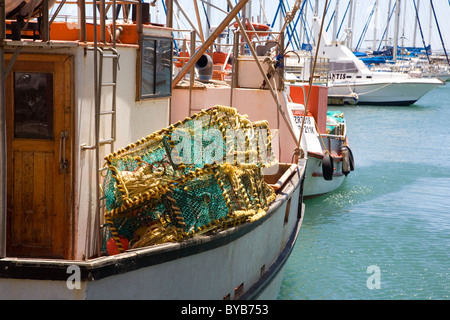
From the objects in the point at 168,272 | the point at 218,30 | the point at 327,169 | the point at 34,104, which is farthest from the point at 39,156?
the point at 327,169

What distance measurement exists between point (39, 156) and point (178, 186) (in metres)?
1.28

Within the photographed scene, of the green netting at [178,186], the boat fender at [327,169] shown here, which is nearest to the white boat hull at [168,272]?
the green netting at [178,186]

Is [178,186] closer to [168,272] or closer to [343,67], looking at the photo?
[168,272]

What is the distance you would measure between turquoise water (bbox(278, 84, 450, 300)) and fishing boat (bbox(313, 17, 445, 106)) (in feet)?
79.0

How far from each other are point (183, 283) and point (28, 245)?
149 cm

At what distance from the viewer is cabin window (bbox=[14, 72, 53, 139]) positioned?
5672mm

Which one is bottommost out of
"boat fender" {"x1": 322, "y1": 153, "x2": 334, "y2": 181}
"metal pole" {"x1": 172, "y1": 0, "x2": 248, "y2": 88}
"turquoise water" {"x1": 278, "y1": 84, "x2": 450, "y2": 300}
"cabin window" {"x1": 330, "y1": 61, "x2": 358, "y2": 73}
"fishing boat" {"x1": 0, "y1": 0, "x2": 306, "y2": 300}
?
"turquoise water" {"x1": 278, "y1": 84, "x2": 450, "y2": 300}

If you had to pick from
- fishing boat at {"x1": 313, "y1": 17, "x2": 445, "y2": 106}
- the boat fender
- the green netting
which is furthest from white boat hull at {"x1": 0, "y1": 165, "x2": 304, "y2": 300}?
fishing boat at {"x1": 313, "y1": 17, "x2": 445, "y2": 106}

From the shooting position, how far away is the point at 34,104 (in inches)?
224

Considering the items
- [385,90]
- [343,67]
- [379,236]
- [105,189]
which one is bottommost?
[379,236]

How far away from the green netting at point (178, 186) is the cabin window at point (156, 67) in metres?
0.84

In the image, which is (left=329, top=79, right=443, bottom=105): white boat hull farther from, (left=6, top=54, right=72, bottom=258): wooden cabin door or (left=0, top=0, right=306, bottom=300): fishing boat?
(left=6, top=54, right=72, bottom=258): wooden cabin door
